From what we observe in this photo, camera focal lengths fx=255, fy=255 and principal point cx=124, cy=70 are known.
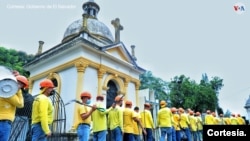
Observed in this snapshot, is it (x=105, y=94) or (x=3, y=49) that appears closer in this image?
(x=105, y=94)

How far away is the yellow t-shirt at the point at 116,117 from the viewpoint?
7.07 metres

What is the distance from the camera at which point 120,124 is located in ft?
23.1

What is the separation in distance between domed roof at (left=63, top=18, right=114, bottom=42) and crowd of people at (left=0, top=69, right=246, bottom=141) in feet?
24.7

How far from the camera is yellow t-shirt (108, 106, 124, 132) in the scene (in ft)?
23.2

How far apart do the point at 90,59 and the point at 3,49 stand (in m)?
15.5

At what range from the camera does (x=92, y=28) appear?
1703 centimetres

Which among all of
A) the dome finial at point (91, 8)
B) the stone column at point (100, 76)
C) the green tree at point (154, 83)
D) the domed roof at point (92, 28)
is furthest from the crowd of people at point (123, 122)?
the green tree at point (154, 83)

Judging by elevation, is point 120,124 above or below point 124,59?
below

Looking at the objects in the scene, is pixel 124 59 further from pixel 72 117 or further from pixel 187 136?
pixel 187 136

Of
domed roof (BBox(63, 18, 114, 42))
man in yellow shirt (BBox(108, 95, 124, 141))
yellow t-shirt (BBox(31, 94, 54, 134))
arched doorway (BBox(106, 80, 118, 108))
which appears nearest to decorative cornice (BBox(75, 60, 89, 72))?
arched doorway (BBox(106, 80, 118, 108))

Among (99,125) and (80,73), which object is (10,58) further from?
(99,125)

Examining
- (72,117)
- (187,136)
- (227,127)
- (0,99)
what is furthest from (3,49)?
(227,127)

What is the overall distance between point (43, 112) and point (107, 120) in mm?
3490

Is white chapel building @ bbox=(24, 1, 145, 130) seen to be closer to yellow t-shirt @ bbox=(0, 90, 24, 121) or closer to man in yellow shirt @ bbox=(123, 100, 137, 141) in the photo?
man in yellow shirt @ bbox=(123, 100, 137, 141)
